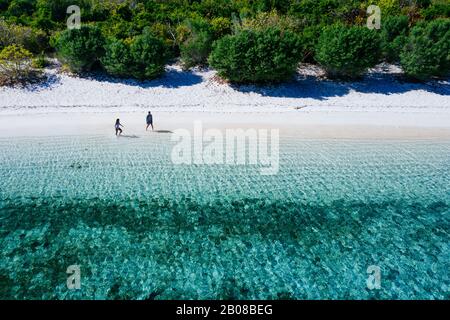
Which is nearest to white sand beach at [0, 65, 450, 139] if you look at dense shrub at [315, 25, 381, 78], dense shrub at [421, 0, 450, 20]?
dense shrub at [315, 25, 381, 78]

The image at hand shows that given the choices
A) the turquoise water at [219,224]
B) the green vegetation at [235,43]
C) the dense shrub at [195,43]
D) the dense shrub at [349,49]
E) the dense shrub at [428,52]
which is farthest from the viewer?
the dense shrub at [195,43]

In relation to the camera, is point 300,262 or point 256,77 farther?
point 256,77

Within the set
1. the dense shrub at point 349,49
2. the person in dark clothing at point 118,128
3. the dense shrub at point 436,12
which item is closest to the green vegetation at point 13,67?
the person in dark clothing at point 118,128

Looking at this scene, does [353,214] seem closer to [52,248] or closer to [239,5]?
[52,248]

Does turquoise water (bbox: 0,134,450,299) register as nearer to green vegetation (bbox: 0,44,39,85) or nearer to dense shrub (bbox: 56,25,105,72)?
green vegetation (bbox: 0,44,39,85)

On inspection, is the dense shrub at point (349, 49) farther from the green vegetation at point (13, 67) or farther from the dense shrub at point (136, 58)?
the green vegetation at point (13, 67)

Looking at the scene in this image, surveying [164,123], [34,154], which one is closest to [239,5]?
[164,123]
